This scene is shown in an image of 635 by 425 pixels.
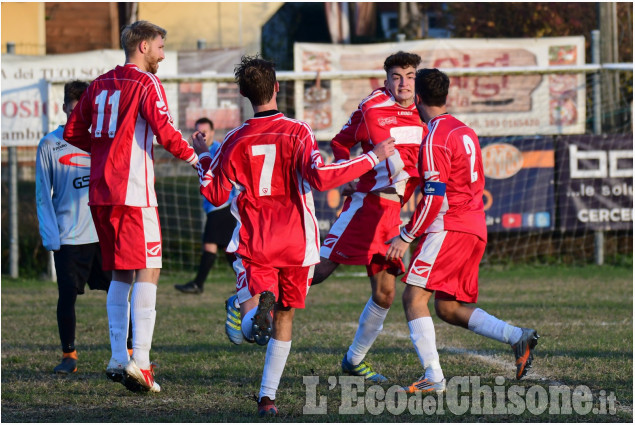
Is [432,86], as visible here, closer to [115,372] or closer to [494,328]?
[494,328]

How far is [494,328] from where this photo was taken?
572cm

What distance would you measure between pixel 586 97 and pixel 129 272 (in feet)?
33.4

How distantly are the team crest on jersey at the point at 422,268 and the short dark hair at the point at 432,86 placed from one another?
980 millimetres

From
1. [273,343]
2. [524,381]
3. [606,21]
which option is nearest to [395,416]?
[273,343]

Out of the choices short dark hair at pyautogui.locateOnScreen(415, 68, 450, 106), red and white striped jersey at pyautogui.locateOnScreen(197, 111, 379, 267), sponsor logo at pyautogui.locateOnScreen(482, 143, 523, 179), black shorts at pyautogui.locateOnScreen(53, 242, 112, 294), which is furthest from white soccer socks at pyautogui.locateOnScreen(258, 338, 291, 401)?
sponsor logo at pyautogui.locateOnScreen(482, 143, 523, 179)

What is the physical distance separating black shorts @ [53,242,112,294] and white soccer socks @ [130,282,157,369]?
1275 mm

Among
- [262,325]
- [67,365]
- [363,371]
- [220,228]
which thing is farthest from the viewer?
[220,228]

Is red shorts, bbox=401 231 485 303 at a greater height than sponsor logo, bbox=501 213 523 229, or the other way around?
red shorts, bbox=401 231 485 303

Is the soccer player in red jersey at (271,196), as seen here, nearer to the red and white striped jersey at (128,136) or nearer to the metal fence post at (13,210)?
the red and white striped jersey at (128,136)

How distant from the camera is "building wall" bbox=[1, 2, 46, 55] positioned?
25469 millimetres

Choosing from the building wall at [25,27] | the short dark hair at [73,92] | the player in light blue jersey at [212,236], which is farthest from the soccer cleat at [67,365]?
the building wall at [25,27]

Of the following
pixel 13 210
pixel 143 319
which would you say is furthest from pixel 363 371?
pixel 13 210

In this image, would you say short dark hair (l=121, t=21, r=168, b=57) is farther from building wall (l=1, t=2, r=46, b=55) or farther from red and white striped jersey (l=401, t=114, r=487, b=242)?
building wall (l=1, t=2, r=46, b=55)

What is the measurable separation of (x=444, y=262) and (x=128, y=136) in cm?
202
